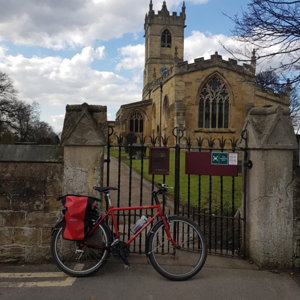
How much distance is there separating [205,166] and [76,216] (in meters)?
1.99

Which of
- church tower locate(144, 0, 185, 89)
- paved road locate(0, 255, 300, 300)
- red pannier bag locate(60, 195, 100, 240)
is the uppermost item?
church tower locate(144, 0, 185, 89)

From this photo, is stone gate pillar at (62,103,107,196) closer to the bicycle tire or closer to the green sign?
the bicycle tire

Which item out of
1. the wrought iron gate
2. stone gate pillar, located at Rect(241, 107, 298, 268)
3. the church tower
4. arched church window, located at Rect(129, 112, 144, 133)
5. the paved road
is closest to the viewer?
the paved road

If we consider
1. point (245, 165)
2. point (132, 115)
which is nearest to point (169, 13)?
point (132, 115)

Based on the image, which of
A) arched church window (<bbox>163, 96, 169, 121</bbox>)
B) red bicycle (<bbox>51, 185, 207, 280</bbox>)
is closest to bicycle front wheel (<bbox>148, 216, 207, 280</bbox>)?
red bicycle (<bbox>51, 185, 207, 280</bbox>)

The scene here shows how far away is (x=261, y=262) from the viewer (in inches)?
169

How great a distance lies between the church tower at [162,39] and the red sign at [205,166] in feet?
193

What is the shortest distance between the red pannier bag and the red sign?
1629 millimetres

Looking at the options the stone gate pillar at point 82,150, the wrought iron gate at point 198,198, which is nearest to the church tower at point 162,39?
the wrought iron gate at point 198,198

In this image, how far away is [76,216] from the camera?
386 centimetres

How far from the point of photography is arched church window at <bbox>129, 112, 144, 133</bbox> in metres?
42.3

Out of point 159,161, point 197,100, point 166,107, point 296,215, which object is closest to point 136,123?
point 166,107

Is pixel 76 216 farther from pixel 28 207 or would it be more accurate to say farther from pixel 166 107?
pixel 166 107

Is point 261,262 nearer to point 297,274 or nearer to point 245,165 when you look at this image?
point 297,274
